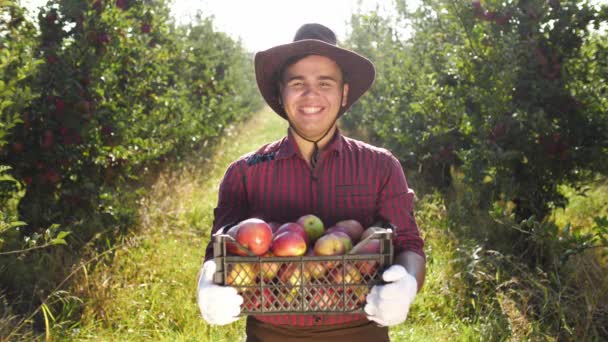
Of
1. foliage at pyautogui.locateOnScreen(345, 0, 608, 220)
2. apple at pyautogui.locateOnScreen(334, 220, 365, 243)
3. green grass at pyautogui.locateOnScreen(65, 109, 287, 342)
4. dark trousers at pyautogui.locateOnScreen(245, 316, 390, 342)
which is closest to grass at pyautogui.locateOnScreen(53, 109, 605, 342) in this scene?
green grass at pyautogui.locateOnScreen(65, 109, 287, 342)

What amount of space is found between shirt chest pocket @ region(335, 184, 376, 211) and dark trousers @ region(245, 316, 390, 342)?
0.39 m

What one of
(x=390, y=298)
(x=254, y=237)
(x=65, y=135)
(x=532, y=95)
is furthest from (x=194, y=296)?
(x=532, y=95)

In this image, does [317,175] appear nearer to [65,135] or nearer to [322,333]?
[322,333]

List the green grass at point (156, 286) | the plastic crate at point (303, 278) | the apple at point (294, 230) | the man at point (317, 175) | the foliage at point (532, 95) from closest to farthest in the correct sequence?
1. the plastic crate at point (303, 278)
2. the apple at point (294, 230)
3. the man at point (317, 175)
4. the green grass at point (156, 286)
5. the foliage at point (532, 95)

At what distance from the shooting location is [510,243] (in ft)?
12.3

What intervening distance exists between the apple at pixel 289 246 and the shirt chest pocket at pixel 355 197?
413 millimetres

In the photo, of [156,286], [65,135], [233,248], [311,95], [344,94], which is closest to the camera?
[233,248]

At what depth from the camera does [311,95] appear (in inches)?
71.4

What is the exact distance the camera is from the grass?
9.73 feet

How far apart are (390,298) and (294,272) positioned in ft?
0.87

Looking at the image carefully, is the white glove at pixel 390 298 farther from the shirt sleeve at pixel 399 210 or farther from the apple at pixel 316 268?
the shirt sleeve at pixel 399 210

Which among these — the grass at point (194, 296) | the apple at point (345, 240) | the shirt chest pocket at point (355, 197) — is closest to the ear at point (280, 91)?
the shirt chest pocket at point (355, 197)

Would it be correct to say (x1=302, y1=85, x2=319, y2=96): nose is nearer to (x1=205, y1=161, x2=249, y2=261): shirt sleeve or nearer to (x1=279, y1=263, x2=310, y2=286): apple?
(x1=205, y1=161, x2=249, y2=261): shirt sleeve

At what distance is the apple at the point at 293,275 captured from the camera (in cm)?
144
